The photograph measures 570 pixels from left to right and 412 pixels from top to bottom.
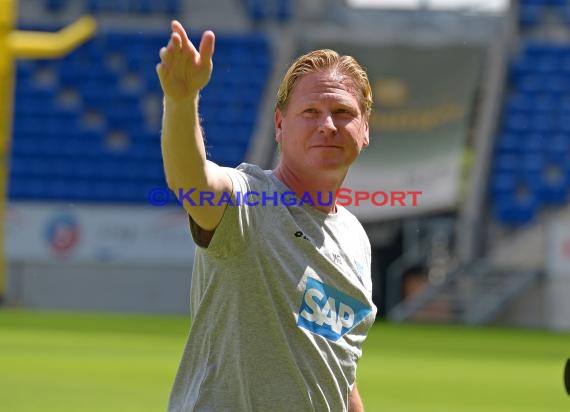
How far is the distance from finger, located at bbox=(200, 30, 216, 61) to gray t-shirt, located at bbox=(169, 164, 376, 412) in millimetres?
399

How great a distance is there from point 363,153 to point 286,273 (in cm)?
2762

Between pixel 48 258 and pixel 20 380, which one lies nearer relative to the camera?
pixel 20 380

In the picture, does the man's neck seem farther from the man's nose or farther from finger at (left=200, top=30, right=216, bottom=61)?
finger at (left=200, top=30, right=216, bottom=61)

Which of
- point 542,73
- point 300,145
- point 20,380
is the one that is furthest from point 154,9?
point 300,145

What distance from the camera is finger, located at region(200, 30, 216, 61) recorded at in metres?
2.45

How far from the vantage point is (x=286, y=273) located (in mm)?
2943

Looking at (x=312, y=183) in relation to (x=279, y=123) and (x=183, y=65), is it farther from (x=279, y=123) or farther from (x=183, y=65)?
(x=183, y=65)

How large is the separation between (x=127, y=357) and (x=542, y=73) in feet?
61.7

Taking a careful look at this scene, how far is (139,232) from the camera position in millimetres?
28578

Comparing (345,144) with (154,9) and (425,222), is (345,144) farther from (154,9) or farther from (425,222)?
(154,9)

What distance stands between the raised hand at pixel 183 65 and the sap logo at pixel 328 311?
637 millimetres

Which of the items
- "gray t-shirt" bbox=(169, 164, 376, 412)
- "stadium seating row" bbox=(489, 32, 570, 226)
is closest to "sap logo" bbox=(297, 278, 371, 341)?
"gray t-shirt" bbox=(169, 164, 376, 412)

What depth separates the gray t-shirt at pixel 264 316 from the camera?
9.52 feet

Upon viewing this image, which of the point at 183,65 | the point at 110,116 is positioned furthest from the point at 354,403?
the point at 110,116
